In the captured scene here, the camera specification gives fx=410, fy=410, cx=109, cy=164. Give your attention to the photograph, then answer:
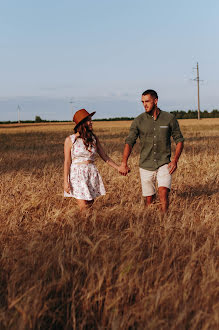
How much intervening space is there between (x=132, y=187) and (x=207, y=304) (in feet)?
15.0

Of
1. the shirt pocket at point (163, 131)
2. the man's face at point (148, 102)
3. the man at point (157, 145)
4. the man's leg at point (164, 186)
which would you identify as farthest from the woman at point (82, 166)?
the shirt pocket at point (163, 131)

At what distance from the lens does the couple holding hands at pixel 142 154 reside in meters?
5.31

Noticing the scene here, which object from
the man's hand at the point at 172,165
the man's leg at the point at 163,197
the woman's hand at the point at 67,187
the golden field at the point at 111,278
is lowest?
the golden field at the point at 111,278

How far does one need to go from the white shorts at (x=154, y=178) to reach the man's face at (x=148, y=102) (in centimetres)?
82

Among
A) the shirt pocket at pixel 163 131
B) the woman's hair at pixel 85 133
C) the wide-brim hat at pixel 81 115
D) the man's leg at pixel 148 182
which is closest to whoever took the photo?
the wide-brim hat at pixel 81 115

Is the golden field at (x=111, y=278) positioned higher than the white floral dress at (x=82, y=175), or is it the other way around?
the white floral dress at (x=82, y=175)

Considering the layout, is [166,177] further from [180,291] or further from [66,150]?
[180,291]

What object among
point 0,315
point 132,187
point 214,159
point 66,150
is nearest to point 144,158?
point 66,150

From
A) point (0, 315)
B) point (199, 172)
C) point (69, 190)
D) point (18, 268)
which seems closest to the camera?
point (0, 315)

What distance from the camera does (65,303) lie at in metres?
2.91

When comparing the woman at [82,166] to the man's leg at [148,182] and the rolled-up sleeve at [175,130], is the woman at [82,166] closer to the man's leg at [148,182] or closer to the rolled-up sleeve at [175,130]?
the man's leg at [148,182]

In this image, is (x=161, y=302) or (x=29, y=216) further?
(x=29, y=216)

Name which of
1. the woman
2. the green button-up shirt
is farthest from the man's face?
the woman

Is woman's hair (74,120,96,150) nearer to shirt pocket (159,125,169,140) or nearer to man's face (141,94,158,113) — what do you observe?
man's face (141,94,158,113)
